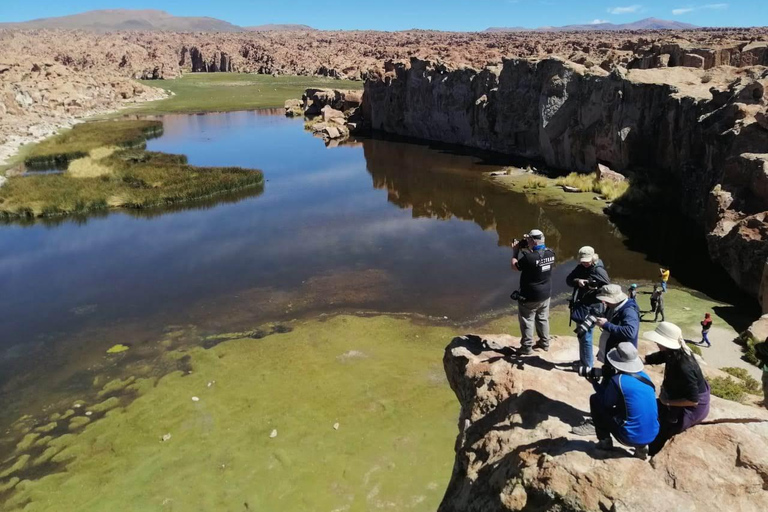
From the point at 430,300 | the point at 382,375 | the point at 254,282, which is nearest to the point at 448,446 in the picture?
the point at 382,375

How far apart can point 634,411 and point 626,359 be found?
1.59ft

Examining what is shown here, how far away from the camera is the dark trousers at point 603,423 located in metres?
5.28

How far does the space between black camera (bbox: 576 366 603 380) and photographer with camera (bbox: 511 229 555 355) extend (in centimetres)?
87

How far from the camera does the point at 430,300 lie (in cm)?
1814

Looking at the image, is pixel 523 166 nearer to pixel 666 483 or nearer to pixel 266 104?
pixel 666 483

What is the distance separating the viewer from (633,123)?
1234 inches

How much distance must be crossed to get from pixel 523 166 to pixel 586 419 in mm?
35511

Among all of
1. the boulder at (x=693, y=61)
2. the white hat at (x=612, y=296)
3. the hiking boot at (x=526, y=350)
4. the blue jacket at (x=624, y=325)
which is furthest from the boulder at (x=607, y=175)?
the blue jacket at (x=624, y=325)

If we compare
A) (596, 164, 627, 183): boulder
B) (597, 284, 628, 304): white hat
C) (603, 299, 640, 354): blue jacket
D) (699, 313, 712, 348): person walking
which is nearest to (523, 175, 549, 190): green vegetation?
(596, 164, 627, 183): boulder

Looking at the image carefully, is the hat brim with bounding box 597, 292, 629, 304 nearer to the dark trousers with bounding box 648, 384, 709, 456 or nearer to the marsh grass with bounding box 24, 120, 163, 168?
the dark trousers with bounding box 648, 384, 709, 456

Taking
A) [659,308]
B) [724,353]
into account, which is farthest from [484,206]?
[724,353]

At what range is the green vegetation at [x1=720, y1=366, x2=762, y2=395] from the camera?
33.7ft

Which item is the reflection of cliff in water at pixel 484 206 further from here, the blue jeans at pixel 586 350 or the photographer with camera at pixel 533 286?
the blue jeans at pixel 586 350

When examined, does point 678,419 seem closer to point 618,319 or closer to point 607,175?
point 618,319
